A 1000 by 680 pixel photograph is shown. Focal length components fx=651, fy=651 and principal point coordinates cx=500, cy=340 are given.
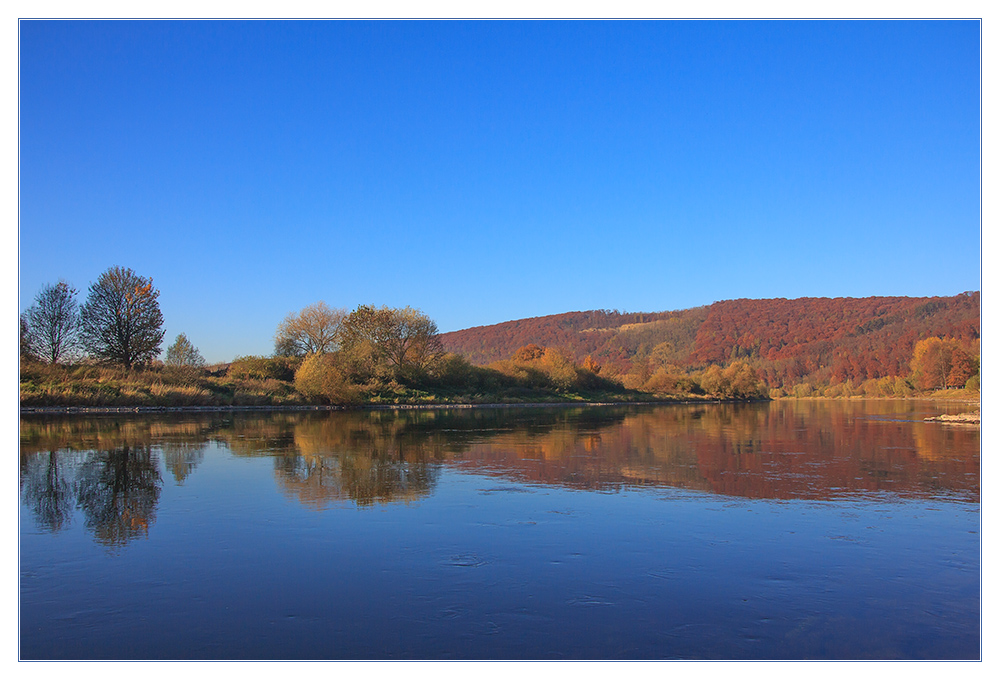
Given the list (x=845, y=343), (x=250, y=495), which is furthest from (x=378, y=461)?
(x=845, y=343)

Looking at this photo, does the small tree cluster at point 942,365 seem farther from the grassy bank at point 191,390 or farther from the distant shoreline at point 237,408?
the grassy bank at point 191,390

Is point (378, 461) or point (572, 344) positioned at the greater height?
point (572, 344)

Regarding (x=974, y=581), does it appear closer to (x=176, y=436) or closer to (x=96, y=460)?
(x=96, y=460)

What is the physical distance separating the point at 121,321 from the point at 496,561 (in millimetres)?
42368

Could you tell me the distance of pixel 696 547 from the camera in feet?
21.5

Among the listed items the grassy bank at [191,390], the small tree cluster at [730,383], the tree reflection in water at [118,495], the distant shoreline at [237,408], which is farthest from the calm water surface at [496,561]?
the small tree cluster at [730,383]

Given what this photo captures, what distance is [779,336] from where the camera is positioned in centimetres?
15138

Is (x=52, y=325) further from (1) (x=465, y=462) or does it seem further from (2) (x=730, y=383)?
(2) (x=730, y=383)

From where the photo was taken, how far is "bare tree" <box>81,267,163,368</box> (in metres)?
40.1

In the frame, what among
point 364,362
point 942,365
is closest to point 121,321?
point 364,362

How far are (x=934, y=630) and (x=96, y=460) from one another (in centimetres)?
1416

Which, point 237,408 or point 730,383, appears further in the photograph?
point 730,383

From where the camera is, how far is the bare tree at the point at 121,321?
1578 inches

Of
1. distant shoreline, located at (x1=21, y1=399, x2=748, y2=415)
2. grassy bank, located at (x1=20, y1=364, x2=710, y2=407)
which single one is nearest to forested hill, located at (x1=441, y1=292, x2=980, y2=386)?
distant shoreline, located at (x1=21, y1=399, x2=748, y2=415)
